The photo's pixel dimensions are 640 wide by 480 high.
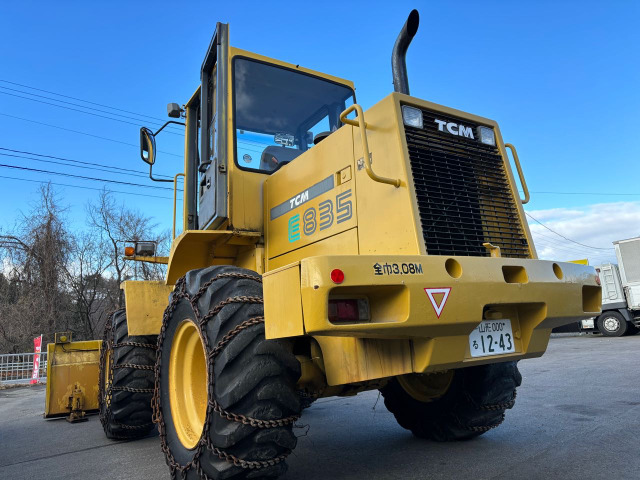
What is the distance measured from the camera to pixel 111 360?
18.3 feet

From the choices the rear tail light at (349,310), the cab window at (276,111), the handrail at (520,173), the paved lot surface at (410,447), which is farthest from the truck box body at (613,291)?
the rear tail light at (349,310)

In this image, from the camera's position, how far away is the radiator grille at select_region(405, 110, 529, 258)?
10.1 ft

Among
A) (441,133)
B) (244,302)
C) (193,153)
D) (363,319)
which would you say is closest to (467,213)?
(441,133)

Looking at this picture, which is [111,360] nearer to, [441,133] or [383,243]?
[383,243]

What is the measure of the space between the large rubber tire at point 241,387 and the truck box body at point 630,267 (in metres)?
19.1

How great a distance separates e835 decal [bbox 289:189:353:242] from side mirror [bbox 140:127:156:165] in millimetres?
1985

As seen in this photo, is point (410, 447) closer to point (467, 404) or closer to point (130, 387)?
point (467, 404)

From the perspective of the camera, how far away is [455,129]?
346cm

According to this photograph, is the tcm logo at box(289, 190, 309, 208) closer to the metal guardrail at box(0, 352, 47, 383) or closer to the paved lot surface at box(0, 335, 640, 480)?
the paved lot surface at box(0, 335, 640, 480)

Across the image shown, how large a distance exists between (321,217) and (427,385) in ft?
6.48

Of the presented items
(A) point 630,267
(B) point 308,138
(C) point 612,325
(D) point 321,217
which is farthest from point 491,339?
(A) point 630,267

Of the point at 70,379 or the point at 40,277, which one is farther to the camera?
the point at 40,277

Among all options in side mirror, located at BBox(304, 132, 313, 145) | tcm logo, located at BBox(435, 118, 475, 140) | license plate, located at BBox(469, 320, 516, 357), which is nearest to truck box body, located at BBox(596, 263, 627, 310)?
side mirror, located at BBox(304, 132, 313, 145)

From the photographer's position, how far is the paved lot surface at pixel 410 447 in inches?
139
